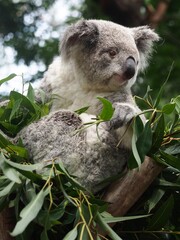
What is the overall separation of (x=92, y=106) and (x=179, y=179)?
0.88 m

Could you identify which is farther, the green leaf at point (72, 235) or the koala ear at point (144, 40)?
the koala ear at point (144, 40)

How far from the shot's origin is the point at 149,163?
2623 mm

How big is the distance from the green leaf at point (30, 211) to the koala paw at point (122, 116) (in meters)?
0.65

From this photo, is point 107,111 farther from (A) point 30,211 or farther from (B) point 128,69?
(B) point 128,69

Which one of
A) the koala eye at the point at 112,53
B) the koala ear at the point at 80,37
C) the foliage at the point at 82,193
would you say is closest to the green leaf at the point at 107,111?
the foliage at the point at 82,193

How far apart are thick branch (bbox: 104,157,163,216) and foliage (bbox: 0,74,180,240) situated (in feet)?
0.19

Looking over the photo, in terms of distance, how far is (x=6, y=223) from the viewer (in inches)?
102

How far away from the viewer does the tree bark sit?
2566 millimetres

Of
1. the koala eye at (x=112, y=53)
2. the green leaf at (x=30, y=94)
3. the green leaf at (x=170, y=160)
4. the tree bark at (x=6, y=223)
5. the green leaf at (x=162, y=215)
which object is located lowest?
the green leaf at (x=162, y=215)

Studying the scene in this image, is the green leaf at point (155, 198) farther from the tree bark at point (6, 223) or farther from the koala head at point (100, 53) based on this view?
the koala head at point (100, 53)

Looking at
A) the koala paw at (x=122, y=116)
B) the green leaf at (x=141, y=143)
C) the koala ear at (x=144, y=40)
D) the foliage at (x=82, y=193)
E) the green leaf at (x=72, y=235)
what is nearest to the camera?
the green leaf at (x=72, y=235)

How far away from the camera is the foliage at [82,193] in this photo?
7.57 feet

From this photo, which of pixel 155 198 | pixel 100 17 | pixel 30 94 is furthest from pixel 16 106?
pixel 100 17

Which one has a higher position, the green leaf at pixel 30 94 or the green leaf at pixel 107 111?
the green leaf at pixel 107 111
